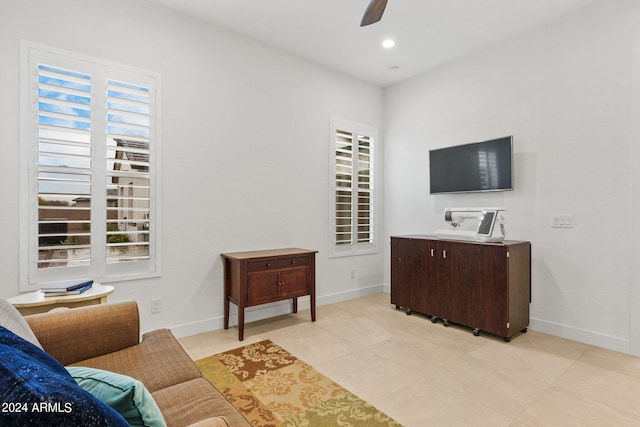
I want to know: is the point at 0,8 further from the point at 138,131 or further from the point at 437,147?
the point at 437,147

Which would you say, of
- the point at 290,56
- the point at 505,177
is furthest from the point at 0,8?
the point at 505,177

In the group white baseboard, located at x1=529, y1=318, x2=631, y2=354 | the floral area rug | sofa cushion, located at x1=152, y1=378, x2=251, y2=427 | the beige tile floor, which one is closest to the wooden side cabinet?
the beige tile floor

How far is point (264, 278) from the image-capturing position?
3088mm

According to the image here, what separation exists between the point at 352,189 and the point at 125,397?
378 centimetres

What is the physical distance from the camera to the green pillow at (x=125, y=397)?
2.66ft

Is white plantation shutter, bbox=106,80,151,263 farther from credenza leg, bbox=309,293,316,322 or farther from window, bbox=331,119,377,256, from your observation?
window, bbox=331,119,377,256

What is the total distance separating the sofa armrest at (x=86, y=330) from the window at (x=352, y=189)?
274cm

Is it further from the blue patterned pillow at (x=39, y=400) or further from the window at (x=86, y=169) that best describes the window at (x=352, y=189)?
the blue patterned pillow at (x=39, y=400)

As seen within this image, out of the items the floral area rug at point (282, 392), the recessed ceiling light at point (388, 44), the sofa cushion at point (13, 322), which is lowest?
the floral area rug at point (282, 392)

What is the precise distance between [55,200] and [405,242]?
3269mm

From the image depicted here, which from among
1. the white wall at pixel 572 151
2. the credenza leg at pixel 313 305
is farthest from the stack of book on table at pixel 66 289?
the white wall at pixel 572 151

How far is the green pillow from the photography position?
31.9 inches

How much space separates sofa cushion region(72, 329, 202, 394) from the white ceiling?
2.79 metres

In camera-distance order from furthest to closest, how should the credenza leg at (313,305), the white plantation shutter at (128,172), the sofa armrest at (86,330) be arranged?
1. the credenza leg at (313,305)
2. the white plantation shutter at (128,172)
3. the sofa armrest at (86,330)
